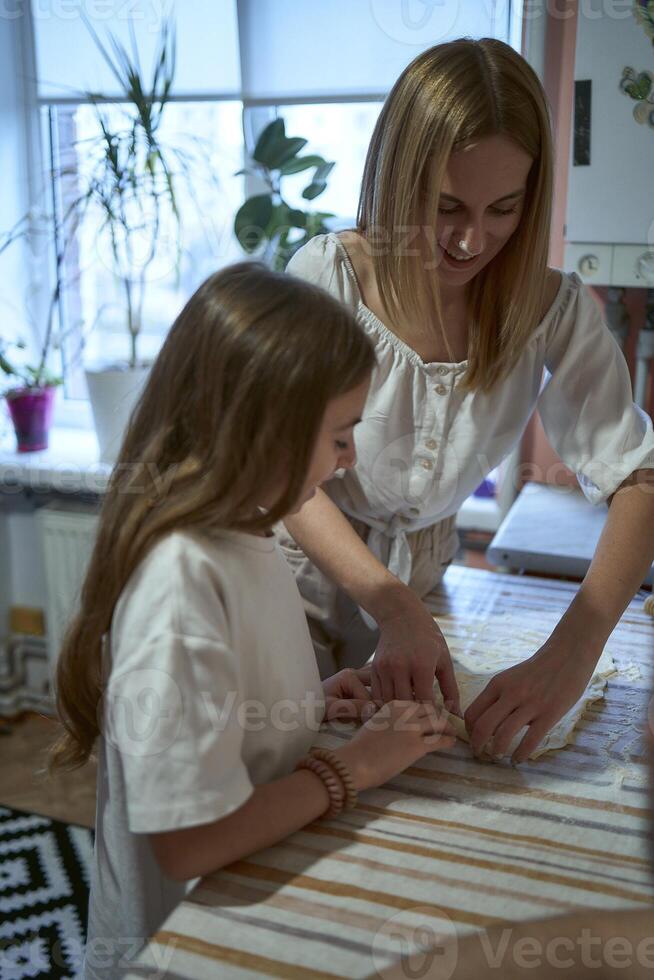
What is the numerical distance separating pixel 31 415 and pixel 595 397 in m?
1.87

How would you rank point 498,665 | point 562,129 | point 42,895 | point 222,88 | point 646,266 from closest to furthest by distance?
point 498,665 → point 646,266 → point 562,129 → point 42,895 → point 222,88

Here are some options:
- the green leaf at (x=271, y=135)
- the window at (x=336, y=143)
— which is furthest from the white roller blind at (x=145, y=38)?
the green leaf at (x=271, y=135)

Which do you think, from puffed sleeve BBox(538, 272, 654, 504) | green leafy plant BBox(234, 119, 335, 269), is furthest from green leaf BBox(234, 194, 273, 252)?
puffed sleeve BBox(538, 272, 654, 504)

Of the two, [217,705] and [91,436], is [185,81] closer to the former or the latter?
[91,436]

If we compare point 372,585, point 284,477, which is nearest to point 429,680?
point 372,585

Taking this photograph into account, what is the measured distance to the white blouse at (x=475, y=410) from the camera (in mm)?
1215

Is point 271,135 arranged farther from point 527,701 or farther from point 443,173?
point 527,701

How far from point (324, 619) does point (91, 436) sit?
5.78 feet

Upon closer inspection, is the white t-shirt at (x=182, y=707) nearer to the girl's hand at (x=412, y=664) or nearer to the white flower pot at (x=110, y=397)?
the girl's hand at (x=412, y=664)

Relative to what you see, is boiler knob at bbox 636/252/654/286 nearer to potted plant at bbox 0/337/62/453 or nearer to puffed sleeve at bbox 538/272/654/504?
puffed sleeve at bbox 538/272/654/504

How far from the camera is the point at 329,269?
1214mm

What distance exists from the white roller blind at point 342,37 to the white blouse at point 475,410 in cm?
127

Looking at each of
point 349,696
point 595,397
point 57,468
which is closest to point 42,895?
point 57,468

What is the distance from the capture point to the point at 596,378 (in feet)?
4.02
